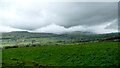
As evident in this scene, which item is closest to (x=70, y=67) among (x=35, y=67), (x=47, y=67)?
(x=47, y=67)

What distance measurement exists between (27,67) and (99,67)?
16782 millimetres

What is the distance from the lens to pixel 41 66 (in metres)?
21.8

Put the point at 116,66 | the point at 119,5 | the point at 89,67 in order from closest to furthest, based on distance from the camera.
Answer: the point at 116,66, the point at 89,67, the point at 119,5

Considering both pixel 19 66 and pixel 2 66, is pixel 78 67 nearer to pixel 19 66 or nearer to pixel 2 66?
pixel 19 66

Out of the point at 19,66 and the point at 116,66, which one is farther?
the point at 19,66

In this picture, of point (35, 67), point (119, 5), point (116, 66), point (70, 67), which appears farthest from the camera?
point (119, 5)

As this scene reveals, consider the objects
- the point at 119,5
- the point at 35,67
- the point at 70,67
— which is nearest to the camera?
the point at 70,67

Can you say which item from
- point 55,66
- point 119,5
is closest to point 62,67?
point 55,66

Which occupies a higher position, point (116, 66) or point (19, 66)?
point (116, 66)

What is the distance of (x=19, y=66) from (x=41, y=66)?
5.91 meters

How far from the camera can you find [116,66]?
56.2 feet

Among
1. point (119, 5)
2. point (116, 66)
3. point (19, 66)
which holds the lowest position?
point (19, 66)

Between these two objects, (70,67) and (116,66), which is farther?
(70,67)

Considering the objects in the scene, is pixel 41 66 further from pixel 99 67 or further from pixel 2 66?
pixel 99 67
